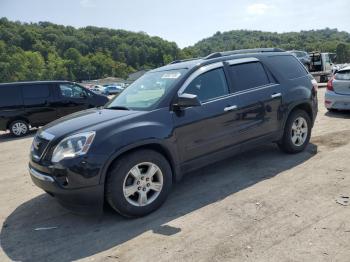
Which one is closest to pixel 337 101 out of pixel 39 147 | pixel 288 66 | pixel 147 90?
pixel 288 66

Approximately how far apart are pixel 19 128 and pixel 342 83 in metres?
10.1

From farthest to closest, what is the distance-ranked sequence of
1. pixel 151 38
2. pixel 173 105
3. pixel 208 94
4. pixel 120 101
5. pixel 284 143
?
1. pixel 151 38
2. pixel 284 143
3. pixel 120 101
4. pixel 208 94
5. pixel 173 105

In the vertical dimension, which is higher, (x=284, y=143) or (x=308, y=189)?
(x=284, y=143)

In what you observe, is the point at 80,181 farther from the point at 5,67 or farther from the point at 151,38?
the point at 151,38

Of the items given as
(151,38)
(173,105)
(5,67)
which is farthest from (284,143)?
(151,38)

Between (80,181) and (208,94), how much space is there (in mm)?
2129

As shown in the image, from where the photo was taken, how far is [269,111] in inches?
225

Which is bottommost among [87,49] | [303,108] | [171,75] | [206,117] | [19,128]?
[19,128]

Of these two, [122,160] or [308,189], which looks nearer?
[122,160]

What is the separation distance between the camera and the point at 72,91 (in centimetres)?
1292

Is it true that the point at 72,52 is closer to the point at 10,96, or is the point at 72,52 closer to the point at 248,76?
the point at 10,96

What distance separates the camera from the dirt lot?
347cm

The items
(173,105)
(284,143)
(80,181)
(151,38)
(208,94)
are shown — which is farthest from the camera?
(151,38)

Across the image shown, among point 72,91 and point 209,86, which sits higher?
point 72,91
